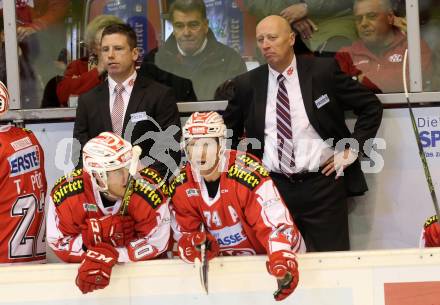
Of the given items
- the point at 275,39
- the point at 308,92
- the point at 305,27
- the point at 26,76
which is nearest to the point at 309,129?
the point at 308,92

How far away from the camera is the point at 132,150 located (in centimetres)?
341

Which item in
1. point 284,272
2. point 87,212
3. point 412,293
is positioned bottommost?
point 412,293

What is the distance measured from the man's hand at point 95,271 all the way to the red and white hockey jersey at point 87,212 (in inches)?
8.6

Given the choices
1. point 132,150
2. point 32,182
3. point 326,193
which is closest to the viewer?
point 132,150

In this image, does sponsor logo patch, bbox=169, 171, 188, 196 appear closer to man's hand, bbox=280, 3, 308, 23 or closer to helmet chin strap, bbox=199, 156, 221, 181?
helmet chin strap, bbox=199, 156, 221, 181

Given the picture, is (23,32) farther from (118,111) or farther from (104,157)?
(104,157)

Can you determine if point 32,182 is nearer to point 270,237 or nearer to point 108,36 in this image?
point 108,36

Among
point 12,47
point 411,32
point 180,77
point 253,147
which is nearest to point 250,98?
point 253,147

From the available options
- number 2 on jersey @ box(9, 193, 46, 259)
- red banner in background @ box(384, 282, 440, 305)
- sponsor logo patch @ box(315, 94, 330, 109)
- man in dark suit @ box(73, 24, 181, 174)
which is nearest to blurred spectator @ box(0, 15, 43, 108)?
man in dark suit @ box(73, 24, 181, 174)

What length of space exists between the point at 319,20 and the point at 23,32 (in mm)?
1543

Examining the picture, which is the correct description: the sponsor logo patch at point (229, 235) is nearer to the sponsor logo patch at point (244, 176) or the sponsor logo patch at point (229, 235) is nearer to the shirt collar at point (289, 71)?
the sponsor logo patch at point (244, 176)

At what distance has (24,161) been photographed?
3.82 meters

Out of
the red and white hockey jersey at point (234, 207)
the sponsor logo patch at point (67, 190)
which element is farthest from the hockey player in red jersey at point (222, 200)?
the sponsor logo patch at point (67, 190)

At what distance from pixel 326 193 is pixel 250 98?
0.58 meters
